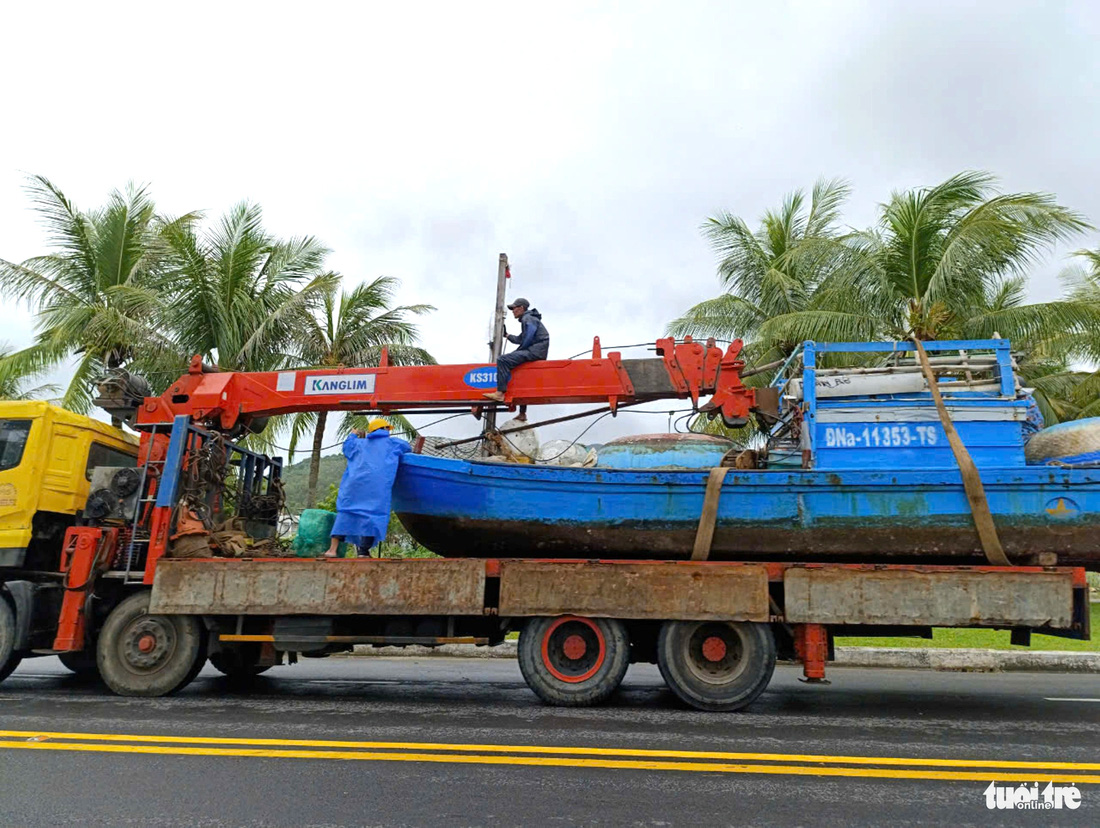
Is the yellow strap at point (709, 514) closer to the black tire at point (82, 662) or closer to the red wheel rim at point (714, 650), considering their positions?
the red wheel rim at point (714, 650)

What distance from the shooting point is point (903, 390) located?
7359mm

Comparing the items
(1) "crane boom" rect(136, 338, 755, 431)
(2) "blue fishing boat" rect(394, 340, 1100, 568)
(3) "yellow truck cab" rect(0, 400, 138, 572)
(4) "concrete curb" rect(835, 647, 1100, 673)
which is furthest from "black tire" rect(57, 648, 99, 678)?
(4) "concrete curb" rect(835, 647, 1100, 673)

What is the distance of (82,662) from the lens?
328 inches

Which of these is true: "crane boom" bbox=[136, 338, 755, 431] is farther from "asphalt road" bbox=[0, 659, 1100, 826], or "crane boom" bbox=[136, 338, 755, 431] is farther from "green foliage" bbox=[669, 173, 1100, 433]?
"green foliage" bbox=[669, 173, 1100, 433]

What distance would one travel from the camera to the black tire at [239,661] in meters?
7.87

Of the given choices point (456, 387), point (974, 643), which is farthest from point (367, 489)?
point (974, 643)

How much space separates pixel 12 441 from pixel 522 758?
6.21 m

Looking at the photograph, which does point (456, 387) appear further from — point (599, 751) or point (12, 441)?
point (12, 441)

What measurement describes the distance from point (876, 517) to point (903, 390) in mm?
1424

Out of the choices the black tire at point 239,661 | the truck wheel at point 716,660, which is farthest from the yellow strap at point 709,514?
the black tire at point 239,661

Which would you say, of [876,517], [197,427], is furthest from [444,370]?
[876,517]

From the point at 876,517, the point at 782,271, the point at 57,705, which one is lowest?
the point at 57,705

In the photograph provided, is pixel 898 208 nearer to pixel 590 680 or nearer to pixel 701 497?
pixel 701 497
